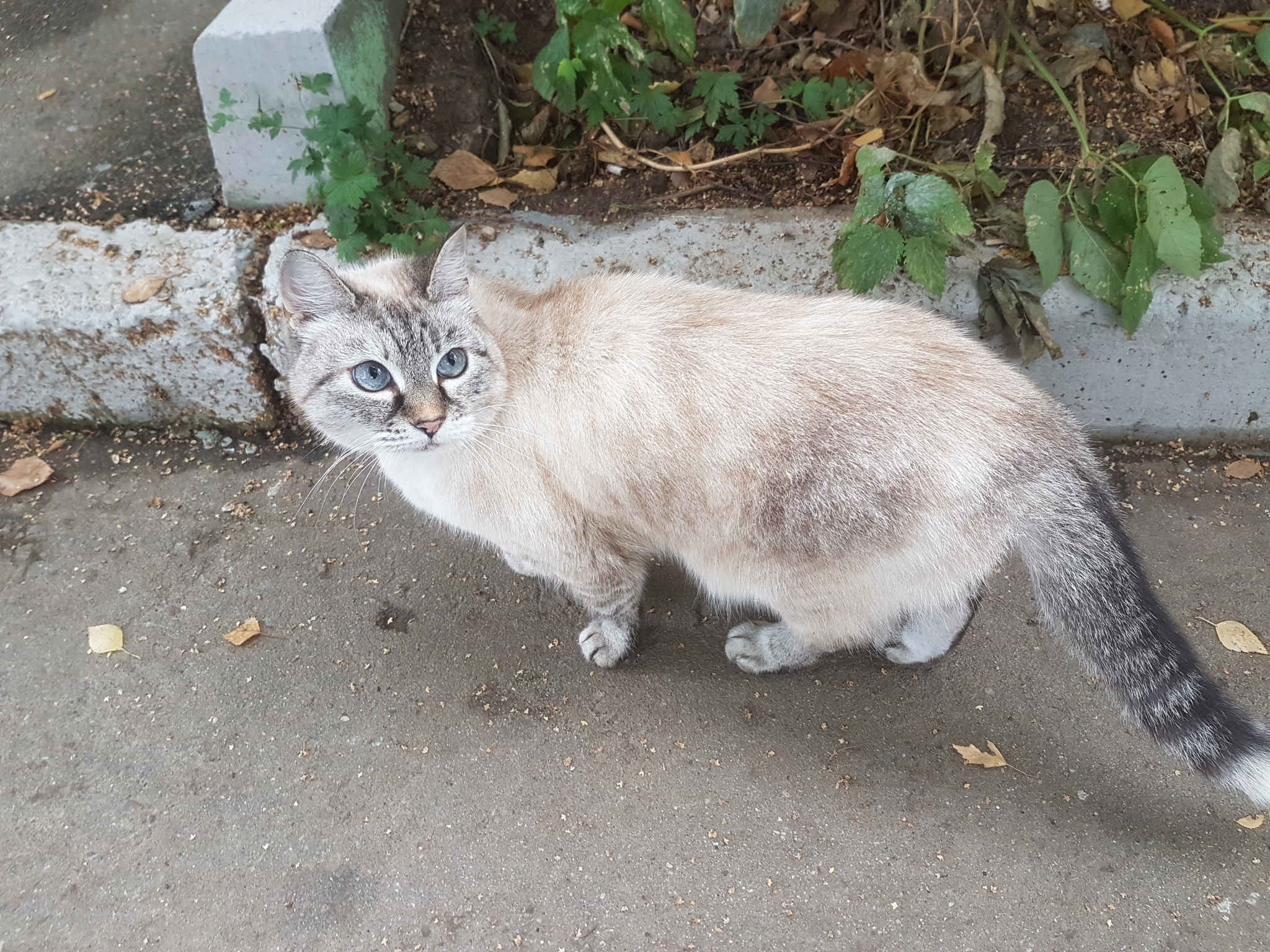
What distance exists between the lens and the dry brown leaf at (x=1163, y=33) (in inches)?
129

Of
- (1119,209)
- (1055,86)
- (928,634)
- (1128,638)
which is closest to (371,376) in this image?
(928,634)

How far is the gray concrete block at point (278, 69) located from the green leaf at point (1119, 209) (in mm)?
2818

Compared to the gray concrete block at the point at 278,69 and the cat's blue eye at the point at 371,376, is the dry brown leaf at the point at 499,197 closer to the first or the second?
the gray concrete block at the point at 278,69

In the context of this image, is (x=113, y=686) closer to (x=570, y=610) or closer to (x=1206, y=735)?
(x=570, y=610)

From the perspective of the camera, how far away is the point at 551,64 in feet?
10.5

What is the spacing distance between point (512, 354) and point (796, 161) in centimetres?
192

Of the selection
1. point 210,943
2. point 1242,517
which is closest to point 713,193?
point 1242,517

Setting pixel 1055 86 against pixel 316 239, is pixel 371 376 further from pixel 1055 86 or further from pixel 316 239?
pixel 1055 86

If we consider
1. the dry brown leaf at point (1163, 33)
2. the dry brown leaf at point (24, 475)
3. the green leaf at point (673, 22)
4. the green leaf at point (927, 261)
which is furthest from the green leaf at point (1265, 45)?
the dry brown leaf at point (24, 475)

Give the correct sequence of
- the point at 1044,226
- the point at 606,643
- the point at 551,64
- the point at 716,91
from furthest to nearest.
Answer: the point at 716,91, the point at 551,64, the point at 1044,226, the point at 606,643

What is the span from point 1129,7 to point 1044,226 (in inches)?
51.3

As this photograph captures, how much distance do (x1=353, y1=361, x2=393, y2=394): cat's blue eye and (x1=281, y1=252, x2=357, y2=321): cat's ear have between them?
0.15 metres

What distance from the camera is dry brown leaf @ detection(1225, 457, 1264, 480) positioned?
304 cm

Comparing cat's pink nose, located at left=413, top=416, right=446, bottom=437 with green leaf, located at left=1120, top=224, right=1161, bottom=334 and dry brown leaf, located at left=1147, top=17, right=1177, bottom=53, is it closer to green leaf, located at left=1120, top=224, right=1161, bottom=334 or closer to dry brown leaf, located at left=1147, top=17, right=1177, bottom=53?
green leaf, located at left=1120, top=224, right=1161, bottom=334
